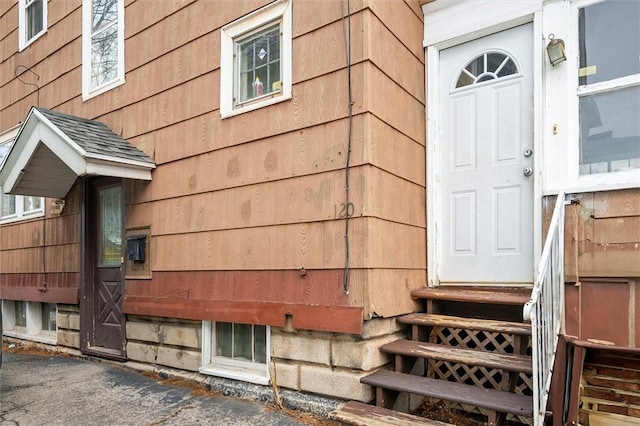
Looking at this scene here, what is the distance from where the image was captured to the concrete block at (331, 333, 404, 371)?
9.34 ft

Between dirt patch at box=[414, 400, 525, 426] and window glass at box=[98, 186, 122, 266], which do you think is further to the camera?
window glass at box=[98, 186, 122, 266]

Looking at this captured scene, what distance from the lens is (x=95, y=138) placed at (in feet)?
13.8


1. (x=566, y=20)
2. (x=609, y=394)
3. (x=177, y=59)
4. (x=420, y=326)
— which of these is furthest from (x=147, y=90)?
(x=609, y=394)

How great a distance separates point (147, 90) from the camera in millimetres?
4402

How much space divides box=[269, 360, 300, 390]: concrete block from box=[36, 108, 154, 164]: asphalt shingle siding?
2.29m

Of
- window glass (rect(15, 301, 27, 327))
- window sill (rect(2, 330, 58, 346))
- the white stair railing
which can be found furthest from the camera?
window glass (rect(15, 301, 27, 327))

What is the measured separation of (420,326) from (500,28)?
89.5 inches

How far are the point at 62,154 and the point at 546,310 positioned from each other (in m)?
3.88

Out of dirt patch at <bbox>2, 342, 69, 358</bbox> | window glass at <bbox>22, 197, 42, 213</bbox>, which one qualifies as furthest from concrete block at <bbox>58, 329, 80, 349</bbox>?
window glass at <bbox>22, 197, 42, 213</bbox>

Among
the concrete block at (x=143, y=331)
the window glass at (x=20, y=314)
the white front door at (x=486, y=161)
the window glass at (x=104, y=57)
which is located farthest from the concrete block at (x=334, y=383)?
the window glass at (x=20, y=314)

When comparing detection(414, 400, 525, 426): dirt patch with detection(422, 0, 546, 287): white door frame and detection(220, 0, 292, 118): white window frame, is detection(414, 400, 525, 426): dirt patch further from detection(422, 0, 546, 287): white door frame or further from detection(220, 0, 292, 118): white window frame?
detection(220, 0, 292, 118): white window frame

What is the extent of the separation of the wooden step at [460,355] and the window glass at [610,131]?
1319mm

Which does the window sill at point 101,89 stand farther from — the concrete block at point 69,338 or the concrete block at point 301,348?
the concrete block at point 301,348

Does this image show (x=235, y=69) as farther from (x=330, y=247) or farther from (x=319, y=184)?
(x=330, y=247)
